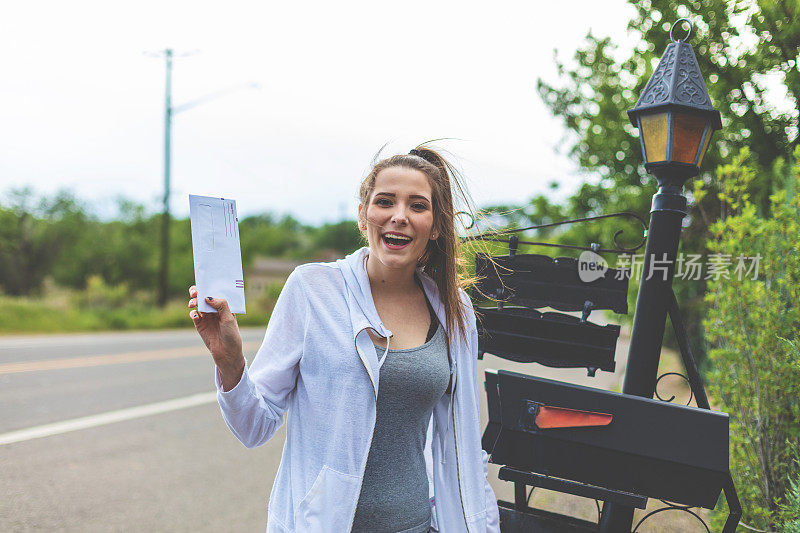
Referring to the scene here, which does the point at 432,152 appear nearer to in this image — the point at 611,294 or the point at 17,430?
the point at 611,294

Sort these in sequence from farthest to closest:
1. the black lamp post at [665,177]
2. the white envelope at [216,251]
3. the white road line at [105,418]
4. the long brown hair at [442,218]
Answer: the white road line at [105,418]
the black lamp post at [665,177]
the long brown hair at [442,218]
the white envelope at [216,251]

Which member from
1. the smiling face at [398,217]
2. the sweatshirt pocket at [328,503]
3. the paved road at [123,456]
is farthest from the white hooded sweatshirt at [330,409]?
the paved road at [123,456]

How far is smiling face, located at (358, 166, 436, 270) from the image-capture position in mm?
2131

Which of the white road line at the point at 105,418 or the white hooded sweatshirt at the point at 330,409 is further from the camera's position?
the white road line at the point at 105,418

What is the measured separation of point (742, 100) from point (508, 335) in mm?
7232

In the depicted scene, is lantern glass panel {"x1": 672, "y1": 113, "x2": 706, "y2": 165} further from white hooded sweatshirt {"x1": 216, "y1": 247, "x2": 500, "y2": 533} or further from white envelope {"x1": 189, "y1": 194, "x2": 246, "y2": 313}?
white envelope {"x1": 189, "y1": 194, "x2": 246, "y2": 313}

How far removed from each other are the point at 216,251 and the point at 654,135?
2.19 metres

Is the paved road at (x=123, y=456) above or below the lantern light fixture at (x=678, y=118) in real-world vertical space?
below

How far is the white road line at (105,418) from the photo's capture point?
6234 millimetres

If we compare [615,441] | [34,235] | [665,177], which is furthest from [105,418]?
[34,235]

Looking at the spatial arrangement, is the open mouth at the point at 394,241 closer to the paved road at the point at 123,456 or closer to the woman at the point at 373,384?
the woman at the point at 373,384

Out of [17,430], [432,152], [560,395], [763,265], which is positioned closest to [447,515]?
[560,395]

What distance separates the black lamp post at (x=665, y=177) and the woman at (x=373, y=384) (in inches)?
40.4

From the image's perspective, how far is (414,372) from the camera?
2.00m
